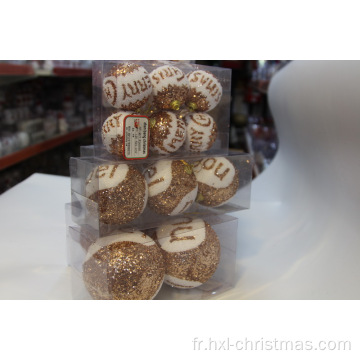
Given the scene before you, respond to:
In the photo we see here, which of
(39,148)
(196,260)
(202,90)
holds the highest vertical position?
(202,90)

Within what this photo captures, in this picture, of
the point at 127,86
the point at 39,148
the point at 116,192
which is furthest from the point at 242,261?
the point at 39,148

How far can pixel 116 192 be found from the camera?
0.90 meters

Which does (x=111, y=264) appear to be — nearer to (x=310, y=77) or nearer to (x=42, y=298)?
(x=42, y=298)

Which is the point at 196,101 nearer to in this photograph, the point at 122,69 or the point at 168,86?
the point at 168,86

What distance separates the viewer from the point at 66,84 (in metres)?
2.77

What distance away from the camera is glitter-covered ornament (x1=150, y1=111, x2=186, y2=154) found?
954 millimetres

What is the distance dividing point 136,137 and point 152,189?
14cm

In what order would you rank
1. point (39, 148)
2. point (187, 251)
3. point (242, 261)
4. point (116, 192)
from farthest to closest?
point (39, 148)
point (242, 261)
point (187, 251)
point (116, 192)

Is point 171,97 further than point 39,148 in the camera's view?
No

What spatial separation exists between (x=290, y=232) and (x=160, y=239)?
751mm

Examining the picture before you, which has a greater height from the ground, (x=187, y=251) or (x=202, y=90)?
(x=202, y=90)

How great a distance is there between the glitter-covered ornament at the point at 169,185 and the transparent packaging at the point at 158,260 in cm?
8

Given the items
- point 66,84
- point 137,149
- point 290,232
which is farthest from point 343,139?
point 66,84

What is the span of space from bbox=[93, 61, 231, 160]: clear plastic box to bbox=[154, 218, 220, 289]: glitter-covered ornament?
21 centimetres
